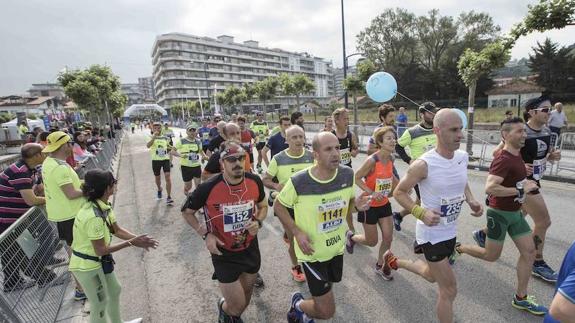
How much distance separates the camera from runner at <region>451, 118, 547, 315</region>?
3.35 meters

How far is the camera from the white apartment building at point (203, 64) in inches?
3656

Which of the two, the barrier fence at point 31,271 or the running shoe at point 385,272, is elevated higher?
the barrier fence at point 31,271

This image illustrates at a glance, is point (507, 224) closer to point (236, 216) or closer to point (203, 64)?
point (236, 216)

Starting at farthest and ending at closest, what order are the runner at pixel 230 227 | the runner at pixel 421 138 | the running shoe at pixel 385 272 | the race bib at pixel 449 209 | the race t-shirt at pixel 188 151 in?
1. the race t-shirt at pixel 188 151
2. the runner at pixel 421 138
3. the running shoe at pixel 385 272
4. the runner at pixel 230 227
5. the race bib at pixel 449 209

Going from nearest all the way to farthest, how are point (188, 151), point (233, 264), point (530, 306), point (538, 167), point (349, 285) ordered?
point (233, 264) < point (530, 306) < point (349, 285) < point (538, 167) < point (188, 151)

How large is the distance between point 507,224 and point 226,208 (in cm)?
294

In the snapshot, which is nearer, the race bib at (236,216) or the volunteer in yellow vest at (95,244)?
the volunteer in yellow vest at (95,244)

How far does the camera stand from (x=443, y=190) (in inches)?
115

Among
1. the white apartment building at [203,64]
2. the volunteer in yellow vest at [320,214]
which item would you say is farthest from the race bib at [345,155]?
the white apartment building at [203,64]

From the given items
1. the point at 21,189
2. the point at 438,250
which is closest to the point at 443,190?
the point at 438,250

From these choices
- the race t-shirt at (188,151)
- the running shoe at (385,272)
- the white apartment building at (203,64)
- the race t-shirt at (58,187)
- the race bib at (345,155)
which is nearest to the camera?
the race t-shirt at (58,187)

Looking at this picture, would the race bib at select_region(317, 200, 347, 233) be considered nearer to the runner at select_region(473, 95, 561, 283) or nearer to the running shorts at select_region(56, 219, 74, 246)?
the runner at select_region(473, 95, 561, 283)

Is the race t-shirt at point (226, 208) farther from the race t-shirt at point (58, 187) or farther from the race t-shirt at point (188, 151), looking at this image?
the race t-shirt at point (188, 151)

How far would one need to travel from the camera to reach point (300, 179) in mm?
2920
